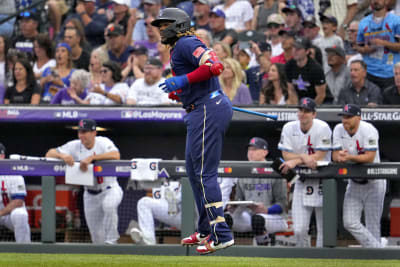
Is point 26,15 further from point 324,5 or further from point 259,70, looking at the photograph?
point 324,5

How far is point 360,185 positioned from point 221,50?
9.47 ft

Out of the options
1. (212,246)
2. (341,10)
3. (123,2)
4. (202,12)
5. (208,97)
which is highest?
(123,2)

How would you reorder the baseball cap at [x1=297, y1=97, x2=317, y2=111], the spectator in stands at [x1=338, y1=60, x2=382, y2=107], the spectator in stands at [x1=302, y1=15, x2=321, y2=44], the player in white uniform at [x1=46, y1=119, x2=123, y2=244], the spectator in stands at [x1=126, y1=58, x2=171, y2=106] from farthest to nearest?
the spectator in stands at [x1=302, y1=15, x2=321, y2=44] → the spectator in stands at [x1=126, y1=58, x2=171, y2=106] → the spectator in stands at [x1=338, y1=60, x2=382, y2=107] → the player in white uniform at [x1=46, y1=119, x2=123, y2=244] → the baseball cap at [x1=297, y1=97, x2=317, y2=111]

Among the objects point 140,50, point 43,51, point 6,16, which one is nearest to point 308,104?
point 140,50

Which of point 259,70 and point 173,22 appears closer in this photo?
point 173,22

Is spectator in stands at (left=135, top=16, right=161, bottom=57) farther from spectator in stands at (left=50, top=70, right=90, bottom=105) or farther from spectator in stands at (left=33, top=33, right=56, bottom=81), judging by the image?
spectator in stands at (left=50, top=70, right=90, bottom=105)

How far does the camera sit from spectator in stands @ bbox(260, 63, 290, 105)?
9.52m

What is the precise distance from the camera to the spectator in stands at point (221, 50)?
9.82m

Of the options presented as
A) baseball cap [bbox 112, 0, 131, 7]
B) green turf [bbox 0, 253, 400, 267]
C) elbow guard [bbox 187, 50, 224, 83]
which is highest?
baseball cap [bbox 112, 0, 131, 7]

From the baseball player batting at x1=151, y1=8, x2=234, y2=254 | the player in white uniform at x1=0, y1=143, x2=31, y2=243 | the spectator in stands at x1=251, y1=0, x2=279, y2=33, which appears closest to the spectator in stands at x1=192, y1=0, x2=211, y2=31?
the spectator in stands at x1=251, y1=0, x2=279, y2=33

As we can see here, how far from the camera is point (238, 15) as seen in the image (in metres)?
11.4

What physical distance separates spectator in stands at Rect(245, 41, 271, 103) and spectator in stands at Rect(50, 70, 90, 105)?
228 cm

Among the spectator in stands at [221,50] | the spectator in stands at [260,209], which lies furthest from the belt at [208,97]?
the spectator in stands at [221,50]

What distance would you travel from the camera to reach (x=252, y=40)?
10883 mm
